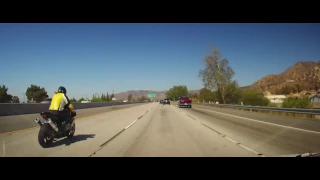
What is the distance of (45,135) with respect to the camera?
9.37m

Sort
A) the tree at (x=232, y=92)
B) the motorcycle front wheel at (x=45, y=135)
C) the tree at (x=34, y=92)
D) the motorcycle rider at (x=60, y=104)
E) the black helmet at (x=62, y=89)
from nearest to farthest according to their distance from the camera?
the motorcycle front wheel at (x=45, y=135), the motorcycle rider at (x=60, y=104), the black helmet at (x=62, y=89), the tree at (x=34, y=92), the tree at (x=232, y=92)

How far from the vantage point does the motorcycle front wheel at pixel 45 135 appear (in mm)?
9242

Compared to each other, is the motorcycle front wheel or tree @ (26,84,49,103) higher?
tree @ (26,84,49,103)

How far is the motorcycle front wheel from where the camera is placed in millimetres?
9242

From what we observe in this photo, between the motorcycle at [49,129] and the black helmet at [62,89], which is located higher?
the black helmet at [62,89]

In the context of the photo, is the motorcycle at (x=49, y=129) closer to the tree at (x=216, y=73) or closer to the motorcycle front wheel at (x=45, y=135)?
the motorcycle front wheel at (x=45, y=135)

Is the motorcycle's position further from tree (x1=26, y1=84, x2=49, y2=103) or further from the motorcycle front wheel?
tree (x1=26, y1=84, x2=49, y2=103)

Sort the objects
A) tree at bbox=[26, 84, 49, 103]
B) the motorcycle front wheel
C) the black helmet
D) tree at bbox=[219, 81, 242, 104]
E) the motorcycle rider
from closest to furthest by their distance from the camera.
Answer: the motorcycle front wheel < the motorcycle rider < the black helmet < tree at bbox=[26, 84, 49, 103] < tree at bbox=[219, 81, 242, 104]

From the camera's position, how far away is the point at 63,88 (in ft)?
33.3

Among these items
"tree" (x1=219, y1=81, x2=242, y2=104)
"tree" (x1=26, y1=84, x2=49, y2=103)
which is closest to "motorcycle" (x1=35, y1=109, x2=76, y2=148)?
"tree" (x1=26, y1=84, x2=49, y2=103)

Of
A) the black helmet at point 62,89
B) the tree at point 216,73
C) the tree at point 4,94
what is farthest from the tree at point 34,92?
the tree at point 216,73
